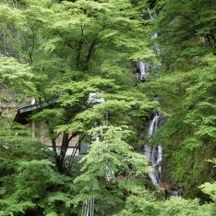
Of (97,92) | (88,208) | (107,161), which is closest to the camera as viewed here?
(107,161)

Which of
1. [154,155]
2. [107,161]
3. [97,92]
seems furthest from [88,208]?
[154,155]

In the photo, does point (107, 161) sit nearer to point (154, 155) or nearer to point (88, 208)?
point (88, 208)

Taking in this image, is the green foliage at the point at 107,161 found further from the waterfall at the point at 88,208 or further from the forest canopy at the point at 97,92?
the waterfall at the point at 88,208

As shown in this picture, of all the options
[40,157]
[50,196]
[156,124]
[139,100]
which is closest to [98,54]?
[139,100]

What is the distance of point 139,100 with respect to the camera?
9.20 m

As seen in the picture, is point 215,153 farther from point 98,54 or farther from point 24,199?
point 24,199

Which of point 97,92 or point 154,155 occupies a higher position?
point 97,92

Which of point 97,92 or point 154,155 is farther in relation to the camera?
point 154,155

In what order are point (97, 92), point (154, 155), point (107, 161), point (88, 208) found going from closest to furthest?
point (107, 161), point (88, 208), point (97, 92), point (154, 155)

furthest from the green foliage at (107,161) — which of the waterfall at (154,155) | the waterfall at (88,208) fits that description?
the waterfall at (154,155)

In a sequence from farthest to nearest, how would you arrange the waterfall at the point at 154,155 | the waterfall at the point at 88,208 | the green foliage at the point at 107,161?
the waterfall at the point at 154,155 < the waterfall at the point at 88,208 < the green foliage at the point at 107,161

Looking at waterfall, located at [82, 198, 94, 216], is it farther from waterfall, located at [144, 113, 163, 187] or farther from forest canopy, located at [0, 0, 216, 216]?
waterfall, located at [144, 113, 163, 187]

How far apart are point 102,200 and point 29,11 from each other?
187 inches

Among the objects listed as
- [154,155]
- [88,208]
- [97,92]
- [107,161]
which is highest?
[97,92]
